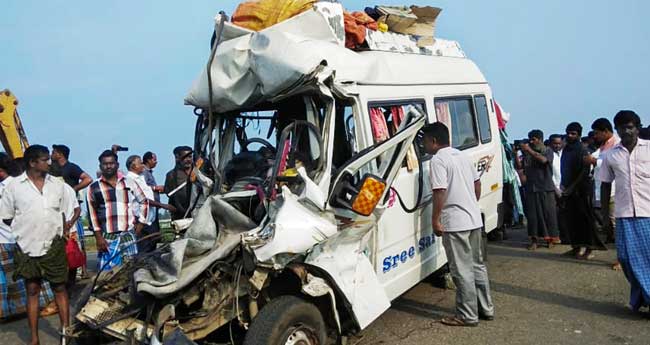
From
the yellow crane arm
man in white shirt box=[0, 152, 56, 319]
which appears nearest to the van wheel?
man in white shirt box=[0, 152, 56, 319]

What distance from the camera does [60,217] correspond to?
508 cm

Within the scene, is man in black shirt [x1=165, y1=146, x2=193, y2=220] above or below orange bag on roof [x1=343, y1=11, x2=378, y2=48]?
below

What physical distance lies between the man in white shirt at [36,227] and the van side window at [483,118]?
4.70 metres

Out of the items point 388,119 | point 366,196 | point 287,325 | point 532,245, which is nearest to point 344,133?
point 388,119

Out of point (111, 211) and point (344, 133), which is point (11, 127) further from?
point (344, 133)

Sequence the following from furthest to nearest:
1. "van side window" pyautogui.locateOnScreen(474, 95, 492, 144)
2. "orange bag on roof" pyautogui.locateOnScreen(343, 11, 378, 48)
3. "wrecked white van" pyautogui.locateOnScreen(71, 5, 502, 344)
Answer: "van side window" pyautogui.locateOnScreen(474, 95, 492, 144)
"orange bag on roof" pyautogui.locateOnScreen(343, 11, 378, 48)
"wrecked white van" pyautogui.locateOnScreen(71, 5, 502, 344)

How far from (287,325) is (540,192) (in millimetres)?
5918

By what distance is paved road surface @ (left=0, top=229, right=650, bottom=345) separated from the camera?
471 cm

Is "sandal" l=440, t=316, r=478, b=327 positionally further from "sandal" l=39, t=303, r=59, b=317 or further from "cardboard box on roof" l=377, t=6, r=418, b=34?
"sandal" l=39, t=303, r=59, b=317

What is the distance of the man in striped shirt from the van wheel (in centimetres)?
307

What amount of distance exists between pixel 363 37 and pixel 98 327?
329 centimetres

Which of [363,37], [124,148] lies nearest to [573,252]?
[363,37]

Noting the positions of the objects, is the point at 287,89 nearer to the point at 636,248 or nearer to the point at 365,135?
the point at 365,135

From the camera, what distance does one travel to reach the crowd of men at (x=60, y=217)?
4914mm
